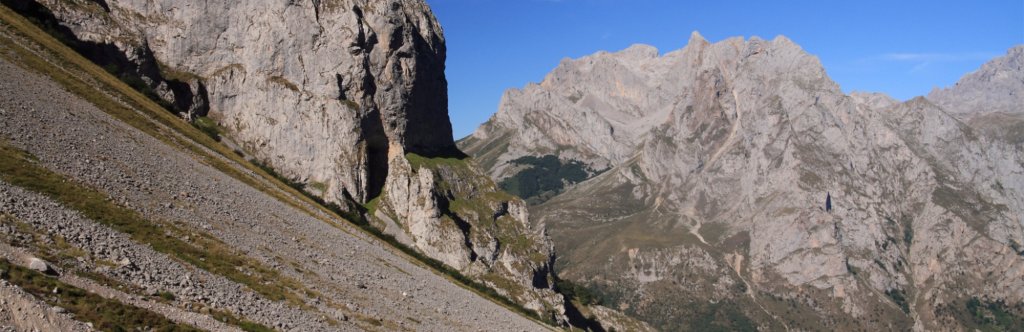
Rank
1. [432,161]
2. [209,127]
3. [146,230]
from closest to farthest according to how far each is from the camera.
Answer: [146,230], [209,127], [432,161]

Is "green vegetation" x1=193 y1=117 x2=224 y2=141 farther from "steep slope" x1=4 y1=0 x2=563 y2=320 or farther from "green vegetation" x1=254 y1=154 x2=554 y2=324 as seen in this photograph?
"green vegetation" x1=254 y1=154 x2=554 y2=324

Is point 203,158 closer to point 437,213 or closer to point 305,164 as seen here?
point 305,164

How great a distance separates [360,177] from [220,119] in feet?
106

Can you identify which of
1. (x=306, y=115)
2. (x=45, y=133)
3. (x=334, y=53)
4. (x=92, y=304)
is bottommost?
(x=92, y=304)

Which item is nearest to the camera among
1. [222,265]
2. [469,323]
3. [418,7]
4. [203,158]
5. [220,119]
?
[222,265]

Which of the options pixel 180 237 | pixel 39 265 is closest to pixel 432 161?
pixel 180 237

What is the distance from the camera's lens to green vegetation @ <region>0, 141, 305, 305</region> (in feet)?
166

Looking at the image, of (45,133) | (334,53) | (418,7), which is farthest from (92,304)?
(418,7)

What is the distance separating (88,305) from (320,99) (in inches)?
4974

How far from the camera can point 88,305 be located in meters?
36.7

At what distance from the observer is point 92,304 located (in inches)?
1457

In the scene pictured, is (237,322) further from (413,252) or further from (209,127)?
(209,127)

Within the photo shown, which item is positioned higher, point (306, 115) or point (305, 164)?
point (306, 115)

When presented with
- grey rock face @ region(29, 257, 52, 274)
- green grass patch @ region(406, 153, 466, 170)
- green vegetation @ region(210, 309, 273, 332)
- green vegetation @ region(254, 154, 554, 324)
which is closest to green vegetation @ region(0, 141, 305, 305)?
green vegetation @ region(210, 309, 273, 332)
